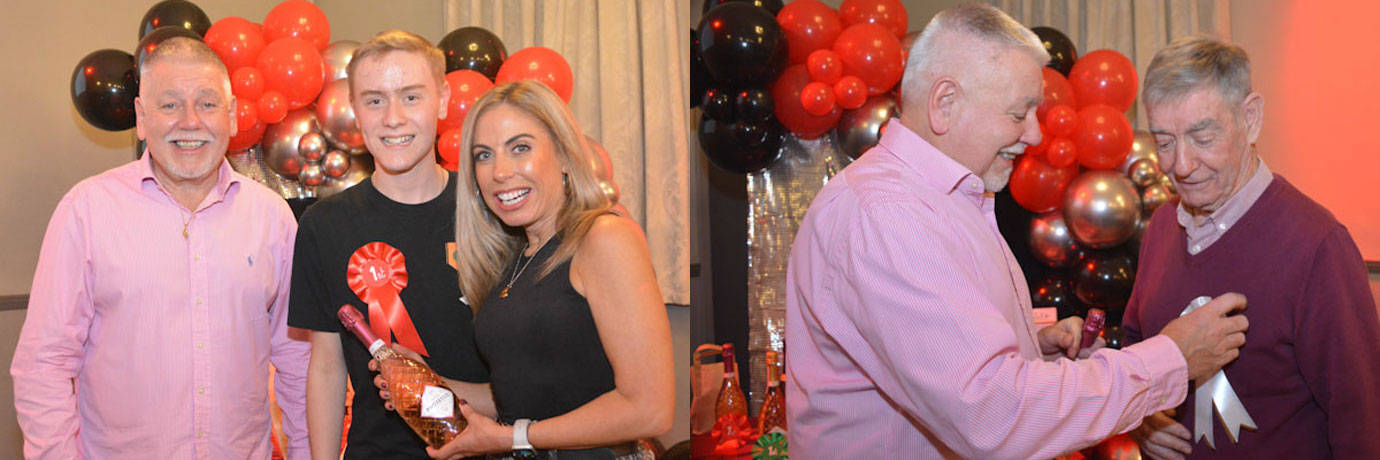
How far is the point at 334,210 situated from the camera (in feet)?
7.12

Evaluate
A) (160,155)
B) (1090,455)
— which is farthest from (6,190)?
(1090,455)

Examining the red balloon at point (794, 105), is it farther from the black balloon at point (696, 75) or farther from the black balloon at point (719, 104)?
the black balloon at point (696, 75)

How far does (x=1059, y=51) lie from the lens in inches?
144

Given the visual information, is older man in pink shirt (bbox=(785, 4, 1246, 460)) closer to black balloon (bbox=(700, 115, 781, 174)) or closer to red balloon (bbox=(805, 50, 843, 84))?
red balloon (bbox=(805, 50, 843, 84))

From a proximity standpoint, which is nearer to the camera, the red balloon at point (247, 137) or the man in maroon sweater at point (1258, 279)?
the man in maroon sweater at point (1258, 279)

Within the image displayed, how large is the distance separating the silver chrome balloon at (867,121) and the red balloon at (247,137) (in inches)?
83.9

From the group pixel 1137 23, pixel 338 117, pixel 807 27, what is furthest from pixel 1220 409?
pixel 1137 23

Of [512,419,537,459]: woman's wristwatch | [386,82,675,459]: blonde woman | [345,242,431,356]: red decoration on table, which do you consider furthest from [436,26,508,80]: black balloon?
[512,419,537,459]: woman's wristwatch

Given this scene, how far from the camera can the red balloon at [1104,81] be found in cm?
354

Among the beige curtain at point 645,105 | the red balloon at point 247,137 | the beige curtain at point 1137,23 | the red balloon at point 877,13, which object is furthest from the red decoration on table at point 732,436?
the beige curtain at point 1137,23

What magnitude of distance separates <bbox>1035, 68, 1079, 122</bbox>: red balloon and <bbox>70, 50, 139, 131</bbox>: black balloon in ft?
10.1

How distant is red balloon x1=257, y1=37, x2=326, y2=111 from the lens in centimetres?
327

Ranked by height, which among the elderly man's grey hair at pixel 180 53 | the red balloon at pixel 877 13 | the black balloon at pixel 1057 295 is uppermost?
the red balloon at pixel 877 13

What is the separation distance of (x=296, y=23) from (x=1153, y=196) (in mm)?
3113
